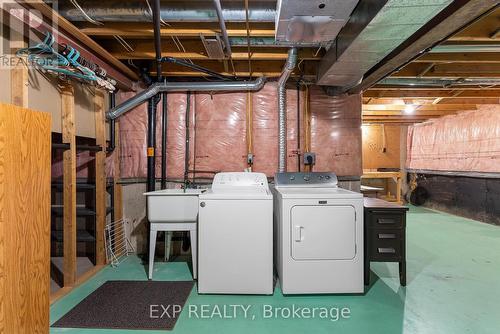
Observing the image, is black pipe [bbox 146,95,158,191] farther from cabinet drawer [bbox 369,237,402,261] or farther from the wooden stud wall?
cabinet drawer [bbox 369,237,402,261]

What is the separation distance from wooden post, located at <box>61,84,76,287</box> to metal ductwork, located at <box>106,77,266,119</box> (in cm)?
80

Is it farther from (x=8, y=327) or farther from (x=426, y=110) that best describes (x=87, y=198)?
(x=426, y=110)

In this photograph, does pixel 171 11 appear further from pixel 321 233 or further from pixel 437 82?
pixel 437 82

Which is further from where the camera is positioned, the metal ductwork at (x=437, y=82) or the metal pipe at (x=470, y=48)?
the metal ductwork at (x=437, y=82)

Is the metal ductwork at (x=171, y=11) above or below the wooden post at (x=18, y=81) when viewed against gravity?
above

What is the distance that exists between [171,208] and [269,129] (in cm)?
168

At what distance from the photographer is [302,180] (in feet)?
10.6

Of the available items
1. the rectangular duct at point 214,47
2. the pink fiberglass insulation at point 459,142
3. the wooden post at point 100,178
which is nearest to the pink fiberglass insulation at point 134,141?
the wooden post at point 100,178

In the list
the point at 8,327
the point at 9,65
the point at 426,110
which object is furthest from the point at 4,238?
the point at 426,110

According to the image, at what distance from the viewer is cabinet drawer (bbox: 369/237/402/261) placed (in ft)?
8.60

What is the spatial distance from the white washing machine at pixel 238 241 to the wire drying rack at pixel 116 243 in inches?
58.1

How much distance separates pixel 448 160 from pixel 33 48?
7717 millimetres

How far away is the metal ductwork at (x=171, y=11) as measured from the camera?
86.3 inches

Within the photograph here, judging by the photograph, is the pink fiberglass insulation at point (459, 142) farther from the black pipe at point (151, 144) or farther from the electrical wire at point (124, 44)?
the electrical wire at point (124, 44)
